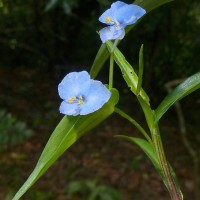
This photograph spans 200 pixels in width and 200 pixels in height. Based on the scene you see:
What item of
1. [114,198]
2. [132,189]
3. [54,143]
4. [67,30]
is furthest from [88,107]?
[67,30]

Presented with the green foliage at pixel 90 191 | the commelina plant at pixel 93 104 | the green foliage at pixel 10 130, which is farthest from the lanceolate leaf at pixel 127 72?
the green foliage at pixel 90 191

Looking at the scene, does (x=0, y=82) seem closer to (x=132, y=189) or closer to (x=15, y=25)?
(x=15, y=25)

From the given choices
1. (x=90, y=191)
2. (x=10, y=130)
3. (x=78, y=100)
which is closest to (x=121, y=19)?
(x=78, y=100)

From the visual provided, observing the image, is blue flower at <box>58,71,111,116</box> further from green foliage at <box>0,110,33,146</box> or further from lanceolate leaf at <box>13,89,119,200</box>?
green foliage at <box>0,110,33,146</box>

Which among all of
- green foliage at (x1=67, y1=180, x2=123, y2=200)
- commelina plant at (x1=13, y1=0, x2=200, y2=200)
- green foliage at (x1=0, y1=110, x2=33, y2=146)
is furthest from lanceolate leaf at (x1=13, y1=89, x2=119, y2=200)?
green foliage at (x1=67, y1=180, x2=123, y2=200)

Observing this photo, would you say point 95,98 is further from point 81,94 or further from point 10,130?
point 10,130

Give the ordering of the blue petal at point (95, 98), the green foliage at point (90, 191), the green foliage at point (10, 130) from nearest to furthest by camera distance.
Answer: the blue petal at point (95, 98) < the green foliage at point (10, 130) < the green foliage at point (90, 191)

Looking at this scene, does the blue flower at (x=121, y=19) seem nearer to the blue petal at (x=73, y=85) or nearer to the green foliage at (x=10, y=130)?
the blue petal at (x=73, y=85)
